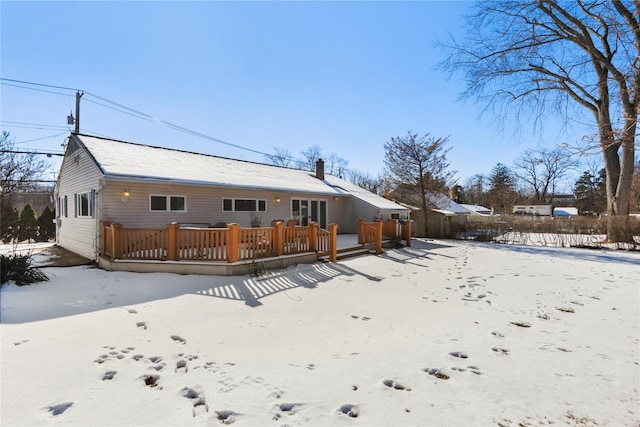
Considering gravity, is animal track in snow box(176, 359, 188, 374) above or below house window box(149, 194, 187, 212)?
below

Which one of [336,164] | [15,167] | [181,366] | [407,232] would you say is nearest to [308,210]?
[407,232]

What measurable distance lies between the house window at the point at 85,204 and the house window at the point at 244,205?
13.3 feet

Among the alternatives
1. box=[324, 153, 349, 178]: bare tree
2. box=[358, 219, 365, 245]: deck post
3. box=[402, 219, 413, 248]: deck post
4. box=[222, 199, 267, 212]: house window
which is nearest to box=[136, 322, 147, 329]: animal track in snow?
box=[222, 199, 267, 212]: house window

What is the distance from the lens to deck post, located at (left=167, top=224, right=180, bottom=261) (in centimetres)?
703

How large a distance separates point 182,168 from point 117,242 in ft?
13.1

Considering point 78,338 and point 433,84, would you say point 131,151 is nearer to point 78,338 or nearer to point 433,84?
point 78,338

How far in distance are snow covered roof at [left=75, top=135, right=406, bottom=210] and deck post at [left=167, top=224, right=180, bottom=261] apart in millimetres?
2187

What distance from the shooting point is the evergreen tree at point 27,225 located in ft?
58.9

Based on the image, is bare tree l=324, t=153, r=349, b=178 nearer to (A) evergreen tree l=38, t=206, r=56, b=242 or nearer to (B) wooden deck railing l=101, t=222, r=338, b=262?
(A) evergreen tree l=38, t=206, r=56, b=242

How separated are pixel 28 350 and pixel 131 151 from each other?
8.98 metres

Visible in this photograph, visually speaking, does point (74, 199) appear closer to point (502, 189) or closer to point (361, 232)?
point (361, 232)

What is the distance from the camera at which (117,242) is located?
24.0 ft

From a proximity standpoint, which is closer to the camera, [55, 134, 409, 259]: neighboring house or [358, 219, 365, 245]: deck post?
[55, 134, 409, 259]: neighboring house

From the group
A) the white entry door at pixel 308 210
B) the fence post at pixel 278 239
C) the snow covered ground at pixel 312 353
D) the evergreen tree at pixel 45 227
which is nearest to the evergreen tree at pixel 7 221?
the evergreen tree at pixel 45 227
